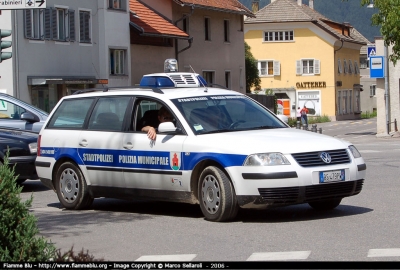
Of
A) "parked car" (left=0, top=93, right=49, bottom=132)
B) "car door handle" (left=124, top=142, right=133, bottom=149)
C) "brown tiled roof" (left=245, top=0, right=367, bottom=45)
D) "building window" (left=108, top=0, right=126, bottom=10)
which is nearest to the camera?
"car door handle" (left=124, top=142, right=133, bottom=149)

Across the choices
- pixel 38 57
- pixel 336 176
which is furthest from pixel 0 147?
pixel 38 57

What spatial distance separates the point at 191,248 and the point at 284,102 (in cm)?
7132

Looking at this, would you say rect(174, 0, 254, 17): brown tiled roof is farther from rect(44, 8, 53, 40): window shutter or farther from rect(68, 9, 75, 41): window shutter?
rect(44, 8, 53, 40): window shutter

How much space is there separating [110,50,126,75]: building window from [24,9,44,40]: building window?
5.73 m

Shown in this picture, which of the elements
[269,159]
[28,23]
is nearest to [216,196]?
[269,159]

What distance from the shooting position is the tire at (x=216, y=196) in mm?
10258

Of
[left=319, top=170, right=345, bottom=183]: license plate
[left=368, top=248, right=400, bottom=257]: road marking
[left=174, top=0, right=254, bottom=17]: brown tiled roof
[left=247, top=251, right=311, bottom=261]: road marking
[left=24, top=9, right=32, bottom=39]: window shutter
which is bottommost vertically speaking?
[left=247, top=251, right=311, bottom=261]: road marking

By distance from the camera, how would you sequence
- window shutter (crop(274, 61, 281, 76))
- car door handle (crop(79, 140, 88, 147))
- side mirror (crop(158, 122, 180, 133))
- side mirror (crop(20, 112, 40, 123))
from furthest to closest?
window shutter (crop(274, 61, 281, 76))
side mirror (crop(20, 112, 40, 123))
car door handle (crop(79, 140, 88, 147))
side mirror (crop(158, 122, 180, 133))

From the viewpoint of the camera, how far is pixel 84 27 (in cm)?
3975

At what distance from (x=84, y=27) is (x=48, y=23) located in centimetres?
289

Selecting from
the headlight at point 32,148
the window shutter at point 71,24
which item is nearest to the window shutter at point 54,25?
the window shutter at point 71,24

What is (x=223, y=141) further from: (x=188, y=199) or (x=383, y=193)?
(x=383, y=193)

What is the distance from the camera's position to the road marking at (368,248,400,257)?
7832mm

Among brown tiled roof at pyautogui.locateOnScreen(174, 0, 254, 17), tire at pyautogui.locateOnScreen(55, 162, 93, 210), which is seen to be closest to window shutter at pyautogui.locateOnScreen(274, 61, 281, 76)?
brown tiled roof at pyautogui.locateOnScreen(174, 0, 254, 17)
